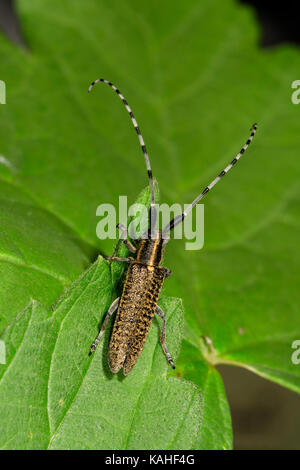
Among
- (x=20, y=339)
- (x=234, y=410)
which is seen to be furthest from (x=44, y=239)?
(x=234, y=410)

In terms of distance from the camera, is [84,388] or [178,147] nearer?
[84,388]

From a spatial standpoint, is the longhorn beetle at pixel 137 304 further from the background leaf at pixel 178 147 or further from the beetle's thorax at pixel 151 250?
the background leaf at pixel 178 147

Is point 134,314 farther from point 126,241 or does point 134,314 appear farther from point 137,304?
point 126,241

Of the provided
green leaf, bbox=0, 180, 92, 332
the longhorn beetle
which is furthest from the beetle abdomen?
green leaf, bbox=0, 180, 92, 332

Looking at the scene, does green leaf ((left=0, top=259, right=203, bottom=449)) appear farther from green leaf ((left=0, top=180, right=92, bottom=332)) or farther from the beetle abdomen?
green leaf ((left=0, top=180, right=92, bottom=332))

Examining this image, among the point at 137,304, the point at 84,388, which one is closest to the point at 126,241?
the point at 137,304
